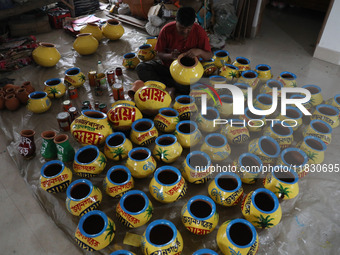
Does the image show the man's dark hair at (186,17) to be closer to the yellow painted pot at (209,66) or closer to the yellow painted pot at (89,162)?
the yellow painted pot at (209,66)

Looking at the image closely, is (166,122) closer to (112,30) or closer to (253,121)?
(253,121)

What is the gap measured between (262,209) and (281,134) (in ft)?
1.92

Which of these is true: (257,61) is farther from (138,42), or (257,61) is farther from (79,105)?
(79,105)

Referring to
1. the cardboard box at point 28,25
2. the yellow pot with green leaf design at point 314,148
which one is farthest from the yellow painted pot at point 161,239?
the cardboard box at point 28,25

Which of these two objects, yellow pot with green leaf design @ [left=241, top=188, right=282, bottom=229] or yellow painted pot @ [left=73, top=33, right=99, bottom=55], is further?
yellow painted pot @ [left=73, top=33, right=99, bottom=55]

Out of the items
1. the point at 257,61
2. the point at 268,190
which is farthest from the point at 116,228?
the point at 257,61

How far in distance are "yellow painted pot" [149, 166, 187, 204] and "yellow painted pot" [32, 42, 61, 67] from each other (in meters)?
1.80

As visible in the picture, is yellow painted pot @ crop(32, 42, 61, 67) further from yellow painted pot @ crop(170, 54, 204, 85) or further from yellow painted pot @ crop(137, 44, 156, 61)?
yellow painted pot @ crop(170, 54, 204, 85)

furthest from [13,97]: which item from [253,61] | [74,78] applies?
[253,61]

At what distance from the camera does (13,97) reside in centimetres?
201

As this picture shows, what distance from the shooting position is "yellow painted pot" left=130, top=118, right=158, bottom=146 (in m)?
1.59

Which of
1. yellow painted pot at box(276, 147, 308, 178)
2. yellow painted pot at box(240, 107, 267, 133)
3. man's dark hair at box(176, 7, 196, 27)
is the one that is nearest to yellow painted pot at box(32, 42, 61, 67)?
man's dark hair at box(176, 7, 196, 27)

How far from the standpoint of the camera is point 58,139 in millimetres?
1534

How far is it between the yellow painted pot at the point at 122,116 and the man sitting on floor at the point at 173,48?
58 cm
